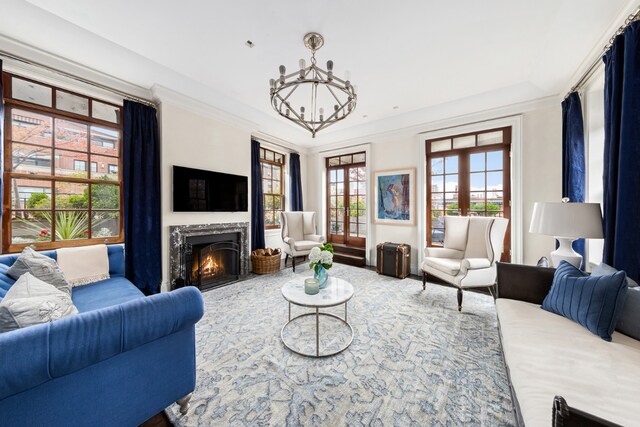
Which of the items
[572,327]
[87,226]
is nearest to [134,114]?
[87,226]

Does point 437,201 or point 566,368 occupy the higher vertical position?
point 437,201

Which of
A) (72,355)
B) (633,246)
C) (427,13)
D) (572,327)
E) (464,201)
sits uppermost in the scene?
(427,13)

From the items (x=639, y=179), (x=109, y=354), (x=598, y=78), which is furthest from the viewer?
(x=598, y=78)

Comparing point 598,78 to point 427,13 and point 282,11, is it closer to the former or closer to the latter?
point 427,13

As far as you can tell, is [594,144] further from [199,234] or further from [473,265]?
[199,234]

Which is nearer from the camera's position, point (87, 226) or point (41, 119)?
point (41, 119)

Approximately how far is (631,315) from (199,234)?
4.25 m

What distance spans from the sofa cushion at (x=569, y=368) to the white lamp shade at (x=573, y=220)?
2.61ft

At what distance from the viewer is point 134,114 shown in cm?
298

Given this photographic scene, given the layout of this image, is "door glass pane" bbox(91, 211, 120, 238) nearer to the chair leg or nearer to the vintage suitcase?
the chair leg

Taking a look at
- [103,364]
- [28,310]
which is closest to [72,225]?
[28,310]

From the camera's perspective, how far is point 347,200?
5293mm

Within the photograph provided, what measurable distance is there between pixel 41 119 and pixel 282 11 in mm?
2841

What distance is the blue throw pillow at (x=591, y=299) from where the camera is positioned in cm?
132
